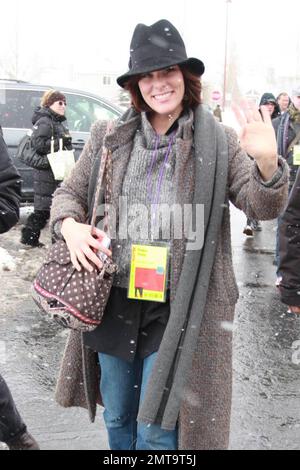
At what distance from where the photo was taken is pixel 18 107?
30.2 feet

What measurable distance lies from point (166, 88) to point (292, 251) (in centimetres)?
92

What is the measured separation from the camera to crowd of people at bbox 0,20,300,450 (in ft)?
7.63

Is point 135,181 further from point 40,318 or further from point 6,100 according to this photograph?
point 6,100

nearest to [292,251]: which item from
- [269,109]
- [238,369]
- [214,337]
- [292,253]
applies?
[292,253]

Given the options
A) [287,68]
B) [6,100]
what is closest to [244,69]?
[287,68]

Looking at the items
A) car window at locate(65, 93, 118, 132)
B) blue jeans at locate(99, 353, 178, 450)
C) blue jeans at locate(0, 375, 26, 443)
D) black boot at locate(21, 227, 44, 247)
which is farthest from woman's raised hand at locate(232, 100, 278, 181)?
car window at locate(65, 93, 118, 132)

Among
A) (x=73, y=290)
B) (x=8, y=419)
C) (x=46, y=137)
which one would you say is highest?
(x=46, y=137)

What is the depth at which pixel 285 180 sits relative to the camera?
6.95 feet

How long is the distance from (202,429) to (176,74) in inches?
54.0

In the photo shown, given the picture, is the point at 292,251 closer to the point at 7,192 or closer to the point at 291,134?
the point at 7,192

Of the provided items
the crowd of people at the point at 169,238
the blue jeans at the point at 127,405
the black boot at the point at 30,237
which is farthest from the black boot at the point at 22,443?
the black boot at the point at 30,237

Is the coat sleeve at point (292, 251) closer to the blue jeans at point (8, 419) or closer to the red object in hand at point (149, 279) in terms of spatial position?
the red object in hand at point (149, 279)

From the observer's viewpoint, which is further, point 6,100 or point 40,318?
point 6,100

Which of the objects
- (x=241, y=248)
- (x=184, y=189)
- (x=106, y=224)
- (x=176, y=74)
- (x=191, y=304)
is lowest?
(x=241, y=248)
